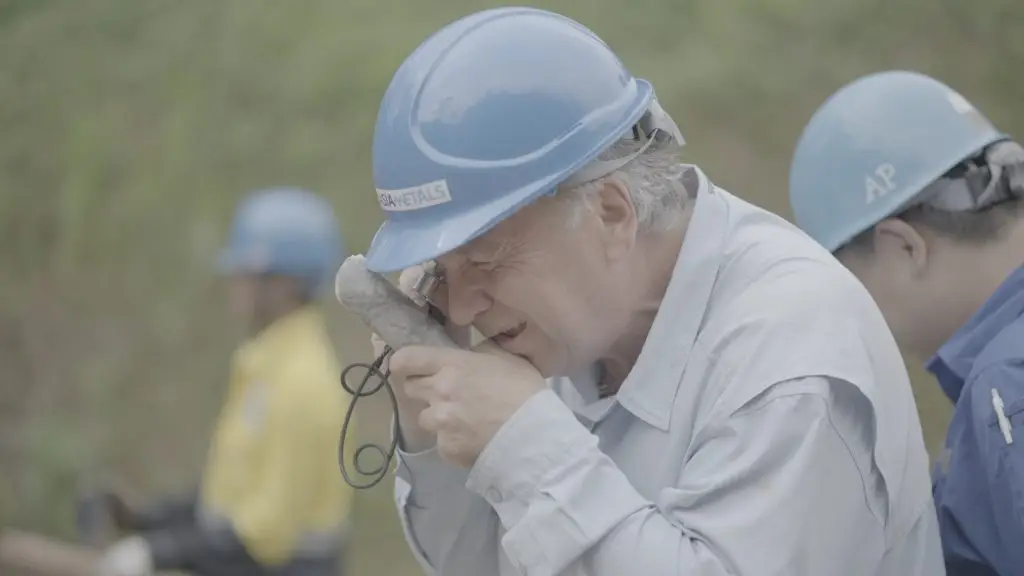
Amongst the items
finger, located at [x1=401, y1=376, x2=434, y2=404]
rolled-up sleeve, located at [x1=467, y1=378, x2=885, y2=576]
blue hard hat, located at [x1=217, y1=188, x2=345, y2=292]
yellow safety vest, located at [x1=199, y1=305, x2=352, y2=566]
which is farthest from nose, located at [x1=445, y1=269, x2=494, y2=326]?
blue hard hat, located at [x1=217, y1=188, x2=345, y2=292]

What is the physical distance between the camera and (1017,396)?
1.95m

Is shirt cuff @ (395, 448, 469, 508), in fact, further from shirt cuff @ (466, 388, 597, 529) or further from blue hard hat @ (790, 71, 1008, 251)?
blue hard hat @ (790, 71, 1008, 251)

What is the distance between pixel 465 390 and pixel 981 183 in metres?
1.20

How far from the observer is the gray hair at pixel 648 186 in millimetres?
1755

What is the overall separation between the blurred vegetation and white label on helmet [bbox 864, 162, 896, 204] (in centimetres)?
424

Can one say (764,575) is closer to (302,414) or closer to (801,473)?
(801,473)

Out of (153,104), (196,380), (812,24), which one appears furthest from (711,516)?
(153,104)

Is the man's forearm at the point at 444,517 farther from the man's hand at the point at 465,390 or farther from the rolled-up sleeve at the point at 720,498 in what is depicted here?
the rolled-up sleeve at the point at 720,498

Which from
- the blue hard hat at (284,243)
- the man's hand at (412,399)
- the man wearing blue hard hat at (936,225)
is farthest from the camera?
the blue hard hat at (284,243)

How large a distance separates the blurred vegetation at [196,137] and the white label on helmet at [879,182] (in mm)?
4241

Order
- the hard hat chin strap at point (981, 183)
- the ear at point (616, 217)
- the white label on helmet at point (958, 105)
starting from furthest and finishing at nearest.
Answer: the white label on helmet at point (958, 105), the hard hat chin strap at point (981, 183), the ear at point (616, 217)

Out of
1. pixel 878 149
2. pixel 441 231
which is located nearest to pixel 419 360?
pixel 441 231

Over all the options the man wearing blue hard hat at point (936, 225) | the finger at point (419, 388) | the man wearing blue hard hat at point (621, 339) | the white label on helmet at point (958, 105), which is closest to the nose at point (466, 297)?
the man wearing blue hard hat at point (621, 339)

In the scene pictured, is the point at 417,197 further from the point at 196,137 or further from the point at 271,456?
the point at 196,137
